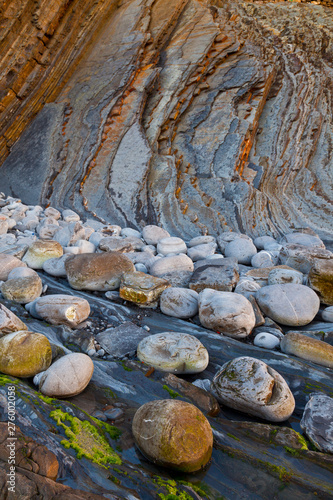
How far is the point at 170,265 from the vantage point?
13.3ft

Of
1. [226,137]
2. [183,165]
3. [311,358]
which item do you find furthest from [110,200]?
[311,358]

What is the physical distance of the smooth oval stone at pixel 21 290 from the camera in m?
3.35

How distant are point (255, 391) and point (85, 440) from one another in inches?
40.8

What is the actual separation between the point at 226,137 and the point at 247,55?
9.93 ft

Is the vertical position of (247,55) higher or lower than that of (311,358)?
lower

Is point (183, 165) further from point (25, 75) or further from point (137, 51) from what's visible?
point (25, 75)

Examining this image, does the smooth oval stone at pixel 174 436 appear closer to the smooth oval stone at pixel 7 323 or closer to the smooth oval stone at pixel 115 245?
the smooth oval stone at pixel 7 323

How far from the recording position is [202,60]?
27.8 feet

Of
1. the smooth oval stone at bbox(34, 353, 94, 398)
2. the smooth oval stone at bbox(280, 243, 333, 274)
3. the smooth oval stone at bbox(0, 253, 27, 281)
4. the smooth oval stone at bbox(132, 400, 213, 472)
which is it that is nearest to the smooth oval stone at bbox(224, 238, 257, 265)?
the smooth oval stone at bbox(280, 243, 333, 274)

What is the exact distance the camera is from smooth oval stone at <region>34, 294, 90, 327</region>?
119 inches

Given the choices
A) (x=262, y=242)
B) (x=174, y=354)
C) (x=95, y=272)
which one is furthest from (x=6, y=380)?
(x=262, y=242)

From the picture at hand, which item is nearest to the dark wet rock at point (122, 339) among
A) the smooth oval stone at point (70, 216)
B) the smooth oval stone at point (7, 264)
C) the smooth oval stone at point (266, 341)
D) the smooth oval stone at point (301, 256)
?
the smooth oval stone at point (266, 341)

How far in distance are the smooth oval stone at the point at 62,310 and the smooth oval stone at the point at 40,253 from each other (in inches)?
40.3

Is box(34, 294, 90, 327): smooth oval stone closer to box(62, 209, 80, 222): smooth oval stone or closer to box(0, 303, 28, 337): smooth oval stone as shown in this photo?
box(0, 303, 28, 337): smooth oval stone
